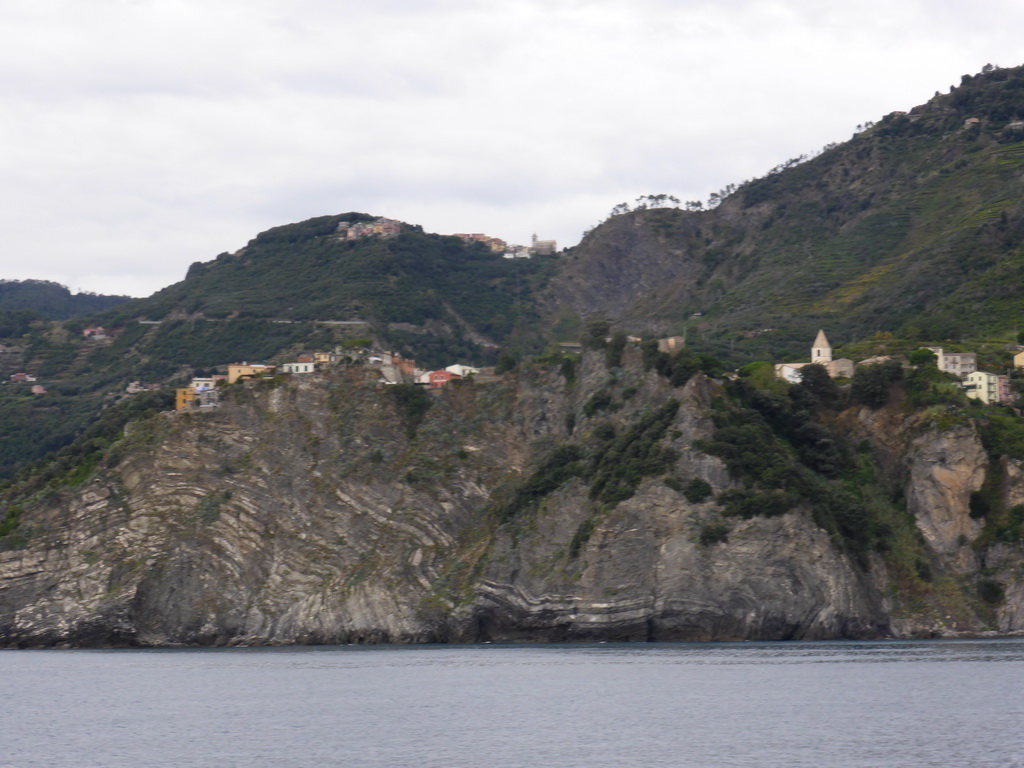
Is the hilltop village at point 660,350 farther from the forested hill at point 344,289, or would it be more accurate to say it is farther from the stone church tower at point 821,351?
the forested hill at point 344,289

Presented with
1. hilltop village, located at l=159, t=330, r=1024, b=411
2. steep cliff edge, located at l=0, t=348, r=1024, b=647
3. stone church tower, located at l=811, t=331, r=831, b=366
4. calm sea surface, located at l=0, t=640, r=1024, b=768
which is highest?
stone church tower, located at l=811, t=331, r=831, b=366

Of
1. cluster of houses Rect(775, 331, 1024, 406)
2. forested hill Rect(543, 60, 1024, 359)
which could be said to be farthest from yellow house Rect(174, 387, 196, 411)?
forested hill Rect(543, 60, 1024, 359)

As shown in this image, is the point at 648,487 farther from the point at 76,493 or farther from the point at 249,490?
the point at 76,493

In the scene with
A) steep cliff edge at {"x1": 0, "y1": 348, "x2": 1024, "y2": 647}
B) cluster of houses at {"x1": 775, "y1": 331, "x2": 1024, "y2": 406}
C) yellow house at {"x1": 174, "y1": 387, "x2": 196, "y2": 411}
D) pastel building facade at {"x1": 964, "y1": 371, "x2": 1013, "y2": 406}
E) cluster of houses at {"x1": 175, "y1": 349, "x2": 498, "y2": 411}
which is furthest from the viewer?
yellow house at {"x1": 174, "y1": 387, "x2": 196, "y2": 411}

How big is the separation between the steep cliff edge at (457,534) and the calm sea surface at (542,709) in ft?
14.1

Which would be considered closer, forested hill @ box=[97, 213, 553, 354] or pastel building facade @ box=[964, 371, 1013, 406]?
pastel building facade @ box=[964, 371, 1013, 406]

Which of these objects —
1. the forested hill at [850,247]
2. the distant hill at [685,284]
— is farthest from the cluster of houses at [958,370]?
the forested hill at [850,247]

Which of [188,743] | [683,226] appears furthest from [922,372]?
[683,226]

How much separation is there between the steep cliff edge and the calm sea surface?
4.29 meters

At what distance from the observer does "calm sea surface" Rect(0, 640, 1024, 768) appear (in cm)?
4769

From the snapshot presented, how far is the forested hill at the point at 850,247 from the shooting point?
13050 centimetres

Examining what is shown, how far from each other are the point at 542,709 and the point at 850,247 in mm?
102295

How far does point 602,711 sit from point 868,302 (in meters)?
85.7

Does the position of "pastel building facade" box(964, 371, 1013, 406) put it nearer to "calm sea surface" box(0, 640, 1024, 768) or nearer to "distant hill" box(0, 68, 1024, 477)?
"distant hill" box(0, 68, 1024, 477)
